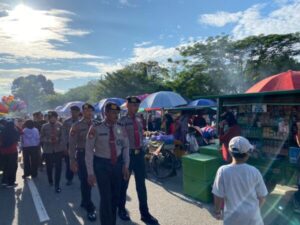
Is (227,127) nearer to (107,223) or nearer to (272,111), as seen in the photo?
(272,111)

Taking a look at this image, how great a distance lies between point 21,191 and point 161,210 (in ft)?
13.3

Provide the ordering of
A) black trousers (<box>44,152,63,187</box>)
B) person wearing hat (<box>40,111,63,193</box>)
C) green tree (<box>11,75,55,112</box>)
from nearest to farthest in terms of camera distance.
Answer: black trousers (<box>44,152,63,187</box>) < person wearing hat (<box>40,111,63,193</box>) < green tree (<box>11,75,55,112</box>)

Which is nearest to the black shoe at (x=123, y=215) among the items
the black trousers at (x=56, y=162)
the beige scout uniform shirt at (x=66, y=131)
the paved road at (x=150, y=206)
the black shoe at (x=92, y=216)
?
the paved road at (x=150, y=206)

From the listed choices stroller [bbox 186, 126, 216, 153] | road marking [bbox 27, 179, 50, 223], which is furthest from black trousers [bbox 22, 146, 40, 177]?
stroller [bbox 186, 126, 216, 153]

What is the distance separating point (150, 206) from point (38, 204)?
2.48 meters

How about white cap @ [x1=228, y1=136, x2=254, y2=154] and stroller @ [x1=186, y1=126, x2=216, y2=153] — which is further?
stroller @ [x1=186, y1=126, x2=216, y2=153]

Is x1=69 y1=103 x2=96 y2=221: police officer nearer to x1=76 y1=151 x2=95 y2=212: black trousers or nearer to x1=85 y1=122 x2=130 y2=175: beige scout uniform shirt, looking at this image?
x1=76 y1=151 x2=95 y2=212: black trousers

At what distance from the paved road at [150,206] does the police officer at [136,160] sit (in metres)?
0.20

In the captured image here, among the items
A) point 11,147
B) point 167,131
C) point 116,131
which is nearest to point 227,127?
point 116,131

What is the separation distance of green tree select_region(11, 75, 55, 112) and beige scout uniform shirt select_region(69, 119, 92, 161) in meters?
104

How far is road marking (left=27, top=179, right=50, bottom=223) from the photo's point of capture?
554cm

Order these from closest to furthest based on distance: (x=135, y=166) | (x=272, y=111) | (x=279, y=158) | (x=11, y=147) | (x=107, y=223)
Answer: (x=107, y=223) < (x=135, y=166) < (x=279, y=158) < (x=272, y=111) < (x=11, y=147)

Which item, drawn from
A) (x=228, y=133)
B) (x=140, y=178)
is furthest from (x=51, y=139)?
(x=228, y=133)

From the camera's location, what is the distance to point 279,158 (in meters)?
5.55
